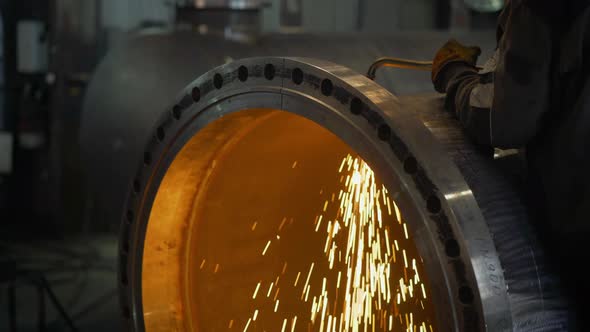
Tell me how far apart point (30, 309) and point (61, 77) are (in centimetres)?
152

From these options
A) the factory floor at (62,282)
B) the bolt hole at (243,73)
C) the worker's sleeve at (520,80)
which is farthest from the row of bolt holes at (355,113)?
the factory floor at (62,282)

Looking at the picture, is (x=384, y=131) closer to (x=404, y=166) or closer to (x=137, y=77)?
(x=404, y=166)

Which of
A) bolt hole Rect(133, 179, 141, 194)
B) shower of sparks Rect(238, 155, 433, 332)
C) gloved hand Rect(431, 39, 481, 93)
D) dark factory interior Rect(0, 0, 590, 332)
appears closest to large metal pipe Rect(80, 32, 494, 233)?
dark factory interior Rect(0, 0, 590, 332)

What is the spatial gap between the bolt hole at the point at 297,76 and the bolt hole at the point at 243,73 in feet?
0.28

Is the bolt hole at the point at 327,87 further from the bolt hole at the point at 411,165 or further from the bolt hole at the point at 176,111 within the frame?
the bolt hole at the point at 176,111

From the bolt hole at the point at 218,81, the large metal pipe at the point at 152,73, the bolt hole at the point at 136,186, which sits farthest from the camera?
the large metal pipe at the point at 152,73

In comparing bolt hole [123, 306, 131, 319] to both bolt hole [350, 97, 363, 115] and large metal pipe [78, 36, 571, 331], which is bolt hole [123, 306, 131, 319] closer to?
large metal pipe [78, 36, 571, 331]

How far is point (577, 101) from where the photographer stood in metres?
0.96

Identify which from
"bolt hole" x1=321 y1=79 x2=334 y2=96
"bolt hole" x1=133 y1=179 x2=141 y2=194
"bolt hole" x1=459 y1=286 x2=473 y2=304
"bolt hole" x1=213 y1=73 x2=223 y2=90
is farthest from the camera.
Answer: "bolt hole" x1=133 y1=179 x2=141 y2=194

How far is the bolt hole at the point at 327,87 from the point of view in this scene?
3.22 ft

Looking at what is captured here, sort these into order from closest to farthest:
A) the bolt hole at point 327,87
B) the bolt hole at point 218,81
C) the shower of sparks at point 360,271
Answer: the bolt hole at point 327,87, the bolt hole at point 218,81, the shower of sparks at point 360,271

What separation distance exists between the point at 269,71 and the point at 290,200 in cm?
46

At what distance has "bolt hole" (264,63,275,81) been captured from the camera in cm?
105

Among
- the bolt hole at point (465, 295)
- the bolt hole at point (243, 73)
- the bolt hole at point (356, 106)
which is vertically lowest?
the bolt hole at point (465, 295)
